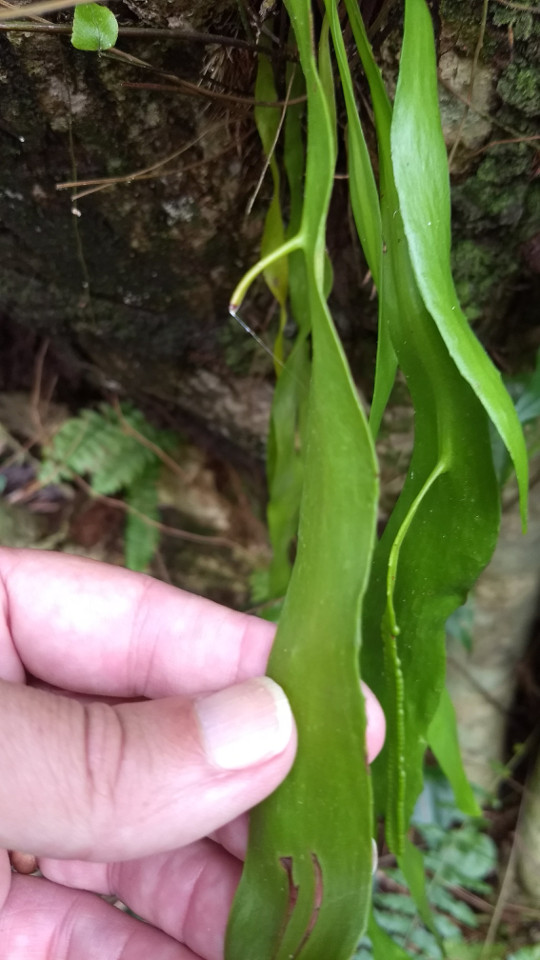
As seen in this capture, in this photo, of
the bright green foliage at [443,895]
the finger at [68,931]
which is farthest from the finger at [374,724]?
the bright green foliage at [443,895]

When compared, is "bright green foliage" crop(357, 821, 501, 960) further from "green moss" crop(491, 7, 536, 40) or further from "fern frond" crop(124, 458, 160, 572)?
"green moss" crop(491, 7, 536, 40)

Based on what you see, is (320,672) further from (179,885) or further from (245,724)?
(179,885)

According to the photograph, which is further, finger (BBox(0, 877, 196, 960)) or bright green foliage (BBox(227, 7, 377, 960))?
finger (BBox(0, 877, 196, 960))

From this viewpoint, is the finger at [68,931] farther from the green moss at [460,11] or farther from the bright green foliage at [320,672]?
the green moss at [460,11]

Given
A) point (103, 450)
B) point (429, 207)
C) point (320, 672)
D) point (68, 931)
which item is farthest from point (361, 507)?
point (103, 450)

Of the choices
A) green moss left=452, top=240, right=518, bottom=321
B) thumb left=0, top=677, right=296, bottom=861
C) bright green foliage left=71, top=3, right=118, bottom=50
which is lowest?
thumb left=0, top=677, right=296, bottom=861

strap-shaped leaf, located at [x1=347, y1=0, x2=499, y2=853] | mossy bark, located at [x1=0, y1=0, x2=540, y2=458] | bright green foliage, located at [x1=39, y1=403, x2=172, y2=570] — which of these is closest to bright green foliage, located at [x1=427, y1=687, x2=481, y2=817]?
strap-shaped leaf, located at [x1=347, y1=0, x2=499, y2=853]

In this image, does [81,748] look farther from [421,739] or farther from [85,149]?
[85,149]
